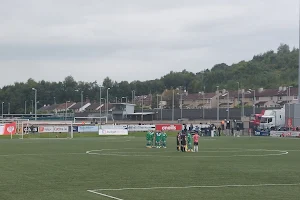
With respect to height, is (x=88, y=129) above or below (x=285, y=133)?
above

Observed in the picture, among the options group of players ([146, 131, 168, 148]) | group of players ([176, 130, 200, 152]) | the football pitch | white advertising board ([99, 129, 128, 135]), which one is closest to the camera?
the football pitch

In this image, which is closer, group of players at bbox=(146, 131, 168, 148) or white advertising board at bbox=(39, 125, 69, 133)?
group of players at bbox=(146, 131, 168, 148)

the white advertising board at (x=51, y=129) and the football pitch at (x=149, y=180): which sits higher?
the white advertising board at (x=51, y=129)

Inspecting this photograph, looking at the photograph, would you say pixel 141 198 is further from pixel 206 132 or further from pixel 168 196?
pixel 206 132

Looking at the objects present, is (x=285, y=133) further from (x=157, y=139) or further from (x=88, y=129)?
(x=157, y=139)

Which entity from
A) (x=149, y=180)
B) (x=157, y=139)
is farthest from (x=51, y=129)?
(x=149, y=180)

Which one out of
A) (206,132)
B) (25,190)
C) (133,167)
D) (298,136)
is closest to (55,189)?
(25,190)

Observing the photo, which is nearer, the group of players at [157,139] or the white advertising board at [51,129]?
the group of players at [157,139]

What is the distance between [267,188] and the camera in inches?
812

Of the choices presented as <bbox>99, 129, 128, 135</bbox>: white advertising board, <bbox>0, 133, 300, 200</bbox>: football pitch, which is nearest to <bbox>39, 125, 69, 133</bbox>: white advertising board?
<bbox>99, 129, 128, 135</bbox>: white advertising board

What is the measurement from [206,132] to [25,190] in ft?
230

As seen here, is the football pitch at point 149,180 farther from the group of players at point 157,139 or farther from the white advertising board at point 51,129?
the white advertising board at point 51,129

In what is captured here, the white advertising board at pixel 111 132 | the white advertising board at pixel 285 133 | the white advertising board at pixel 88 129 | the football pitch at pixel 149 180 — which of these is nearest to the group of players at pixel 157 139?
the football pitch at pixel 149 180

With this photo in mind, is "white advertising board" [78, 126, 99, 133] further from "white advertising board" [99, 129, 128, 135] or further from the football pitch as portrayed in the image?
the football pitch
